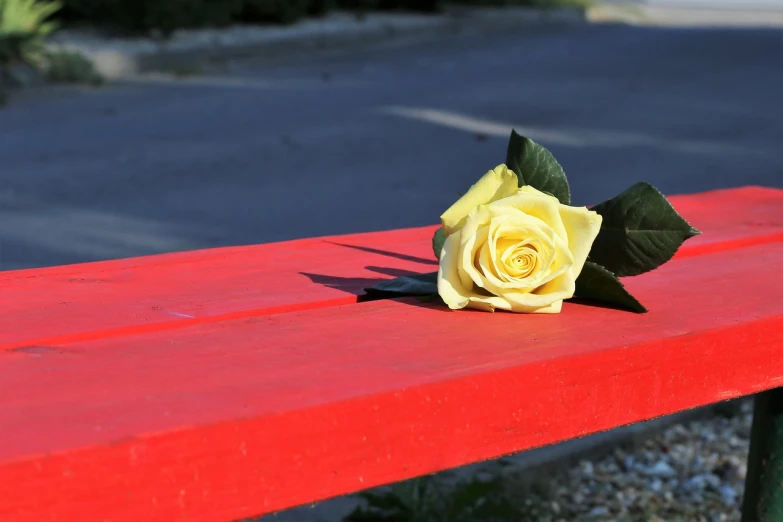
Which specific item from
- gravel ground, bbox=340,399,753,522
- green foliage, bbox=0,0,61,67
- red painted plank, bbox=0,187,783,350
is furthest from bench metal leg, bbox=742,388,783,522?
green foliage, bbox=0,0,61,67

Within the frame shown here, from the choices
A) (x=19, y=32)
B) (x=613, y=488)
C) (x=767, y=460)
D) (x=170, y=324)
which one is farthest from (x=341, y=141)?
(x=170, y=324)

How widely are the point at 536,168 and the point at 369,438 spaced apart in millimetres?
543

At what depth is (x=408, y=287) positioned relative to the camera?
140cm

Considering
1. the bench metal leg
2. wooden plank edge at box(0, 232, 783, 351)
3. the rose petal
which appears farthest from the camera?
the bench metal leg

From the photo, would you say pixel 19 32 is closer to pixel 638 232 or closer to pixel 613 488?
pixel 613 488

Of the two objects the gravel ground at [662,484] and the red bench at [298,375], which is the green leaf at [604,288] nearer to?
the red bench at [298,375]

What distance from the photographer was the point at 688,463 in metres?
2.88

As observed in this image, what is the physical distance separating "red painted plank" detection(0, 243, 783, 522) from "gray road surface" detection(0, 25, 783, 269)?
10.4ft

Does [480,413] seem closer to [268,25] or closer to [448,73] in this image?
[448,73]

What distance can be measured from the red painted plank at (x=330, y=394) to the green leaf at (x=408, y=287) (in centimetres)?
3

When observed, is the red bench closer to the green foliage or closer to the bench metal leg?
the bench metal leg

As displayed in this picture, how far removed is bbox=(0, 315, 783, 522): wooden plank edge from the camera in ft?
2.70

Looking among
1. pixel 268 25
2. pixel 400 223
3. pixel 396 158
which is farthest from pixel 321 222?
pixel 268 25

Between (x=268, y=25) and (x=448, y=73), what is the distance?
274 centimetres
